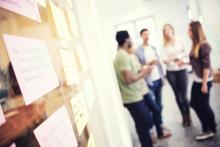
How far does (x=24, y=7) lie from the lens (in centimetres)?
46

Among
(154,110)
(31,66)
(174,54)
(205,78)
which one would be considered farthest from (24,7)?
(174,54)

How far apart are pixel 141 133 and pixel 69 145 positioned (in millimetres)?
2359

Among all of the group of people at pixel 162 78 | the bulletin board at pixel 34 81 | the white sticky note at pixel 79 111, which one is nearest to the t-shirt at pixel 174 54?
the group of people at pixel 162 78

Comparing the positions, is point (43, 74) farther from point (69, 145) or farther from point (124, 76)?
point (124, 76)

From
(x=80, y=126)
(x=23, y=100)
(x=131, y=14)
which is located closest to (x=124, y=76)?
(x=80, y=126)

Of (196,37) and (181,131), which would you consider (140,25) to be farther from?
(196,37)

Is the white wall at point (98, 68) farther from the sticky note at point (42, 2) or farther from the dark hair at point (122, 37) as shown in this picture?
the dark hair at point (122, 37)

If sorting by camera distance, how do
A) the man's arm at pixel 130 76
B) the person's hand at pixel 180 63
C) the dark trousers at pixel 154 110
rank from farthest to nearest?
the person's hand at pixel 180 63, the dark trousers at pixel 154 110, the man's arm at pixel 130 76

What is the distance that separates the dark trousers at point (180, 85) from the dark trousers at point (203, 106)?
1.76 feet

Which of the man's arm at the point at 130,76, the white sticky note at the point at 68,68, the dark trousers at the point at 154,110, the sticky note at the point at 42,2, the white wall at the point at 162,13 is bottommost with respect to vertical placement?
the dark trousers at the point at 154,110

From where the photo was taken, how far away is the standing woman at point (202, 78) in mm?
2838

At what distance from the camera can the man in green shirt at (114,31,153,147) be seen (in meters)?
2.60

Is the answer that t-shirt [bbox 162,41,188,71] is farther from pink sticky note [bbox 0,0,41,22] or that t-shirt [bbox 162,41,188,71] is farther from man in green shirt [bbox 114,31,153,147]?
pink sticky note [bbox 0,0,41,22]

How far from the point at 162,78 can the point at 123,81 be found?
116 cm
